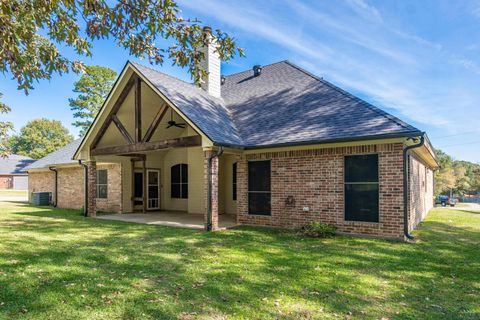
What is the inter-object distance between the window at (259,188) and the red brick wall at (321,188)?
0.18 meters

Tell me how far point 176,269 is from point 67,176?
51.7 ft

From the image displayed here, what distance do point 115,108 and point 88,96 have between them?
31.0m

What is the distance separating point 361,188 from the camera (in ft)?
28.6

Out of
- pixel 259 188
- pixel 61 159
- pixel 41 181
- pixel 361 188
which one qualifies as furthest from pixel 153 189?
pixel 361 188

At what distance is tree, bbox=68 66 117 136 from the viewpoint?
38.5 meters

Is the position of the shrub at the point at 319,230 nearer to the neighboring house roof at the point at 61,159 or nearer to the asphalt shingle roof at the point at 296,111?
the asphalt shingle roof at the point at 296,111

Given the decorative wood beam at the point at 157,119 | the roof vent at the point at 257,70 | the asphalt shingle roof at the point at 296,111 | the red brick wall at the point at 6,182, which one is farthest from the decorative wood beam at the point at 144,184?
the red brick wall at the point at 6,182

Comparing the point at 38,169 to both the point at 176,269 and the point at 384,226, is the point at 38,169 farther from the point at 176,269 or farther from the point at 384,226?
the point at 384,226

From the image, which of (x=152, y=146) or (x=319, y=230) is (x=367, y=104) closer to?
(x=319, y=230)

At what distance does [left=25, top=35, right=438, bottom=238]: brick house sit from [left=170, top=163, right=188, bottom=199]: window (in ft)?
0.18

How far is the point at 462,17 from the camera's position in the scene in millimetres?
11492

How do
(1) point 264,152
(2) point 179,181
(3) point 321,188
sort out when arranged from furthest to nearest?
1. (2) point 179,181
2. (1) point 264,152
3. (3) point 321,188

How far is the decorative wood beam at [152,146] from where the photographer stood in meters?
9.90

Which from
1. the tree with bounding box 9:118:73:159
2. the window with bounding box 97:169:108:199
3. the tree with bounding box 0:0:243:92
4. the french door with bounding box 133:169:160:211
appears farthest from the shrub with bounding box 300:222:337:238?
the tree with bounding box 9:118:73:159
